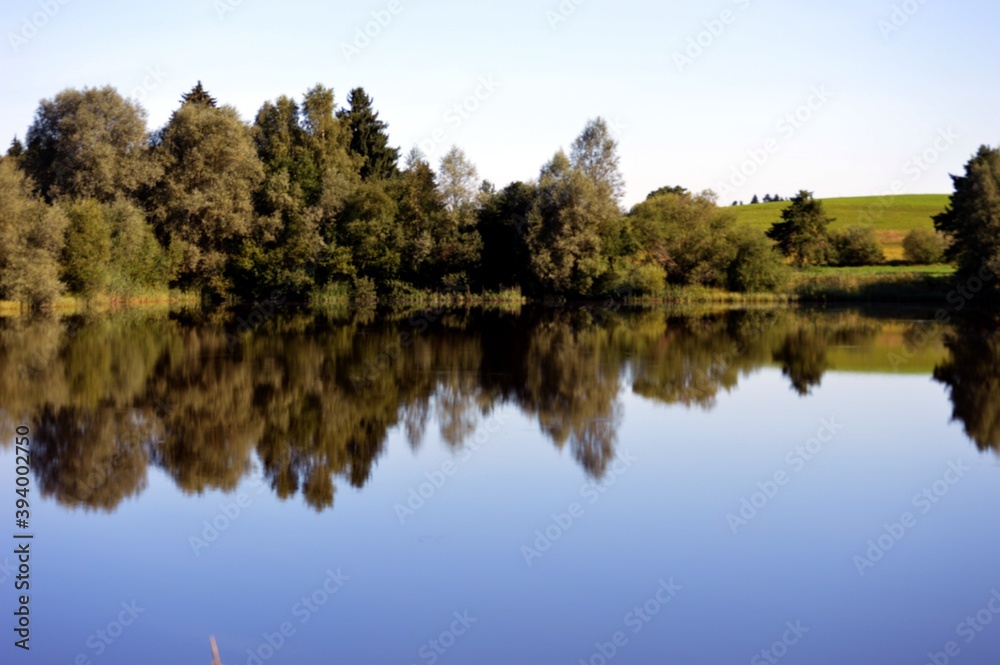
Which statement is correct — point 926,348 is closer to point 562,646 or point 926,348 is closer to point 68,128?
point 562,646

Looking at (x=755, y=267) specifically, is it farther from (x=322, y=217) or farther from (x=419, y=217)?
(x=322, y=217)

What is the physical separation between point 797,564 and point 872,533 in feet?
5.19

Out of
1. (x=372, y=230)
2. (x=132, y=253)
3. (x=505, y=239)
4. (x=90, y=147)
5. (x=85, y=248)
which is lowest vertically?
(x=132, y=253)

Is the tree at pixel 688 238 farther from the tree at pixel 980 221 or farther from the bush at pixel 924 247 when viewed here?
the bush at pixel 924 247

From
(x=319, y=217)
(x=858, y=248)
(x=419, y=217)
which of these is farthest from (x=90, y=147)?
(x=858, y=248)

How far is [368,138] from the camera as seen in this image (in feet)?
223

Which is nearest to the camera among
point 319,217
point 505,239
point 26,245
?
point 26,245

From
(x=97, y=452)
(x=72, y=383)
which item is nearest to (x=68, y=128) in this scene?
(x=72, y=383)

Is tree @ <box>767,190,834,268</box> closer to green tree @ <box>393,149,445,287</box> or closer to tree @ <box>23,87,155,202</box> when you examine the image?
green tree @ <box>393,149,445,287</box>

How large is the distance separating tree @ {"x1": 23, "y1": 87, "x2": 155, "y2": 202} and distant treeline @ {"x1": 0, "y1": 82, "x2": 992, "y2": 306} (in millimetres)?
73

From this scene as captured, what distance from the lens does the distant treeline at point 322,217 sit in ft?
157

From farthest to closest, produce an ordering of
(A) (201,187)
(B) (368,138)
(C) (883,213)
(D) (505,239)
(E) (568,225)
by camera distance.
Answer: (C) (883,213) → (B) (368,138) → (D) (505,239) → (E) (568,225) → (A) (201,187)

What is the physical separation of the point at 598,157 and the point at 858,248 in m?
27.2

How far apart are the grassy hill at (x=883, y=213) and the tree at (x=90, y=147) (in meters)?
46.3
